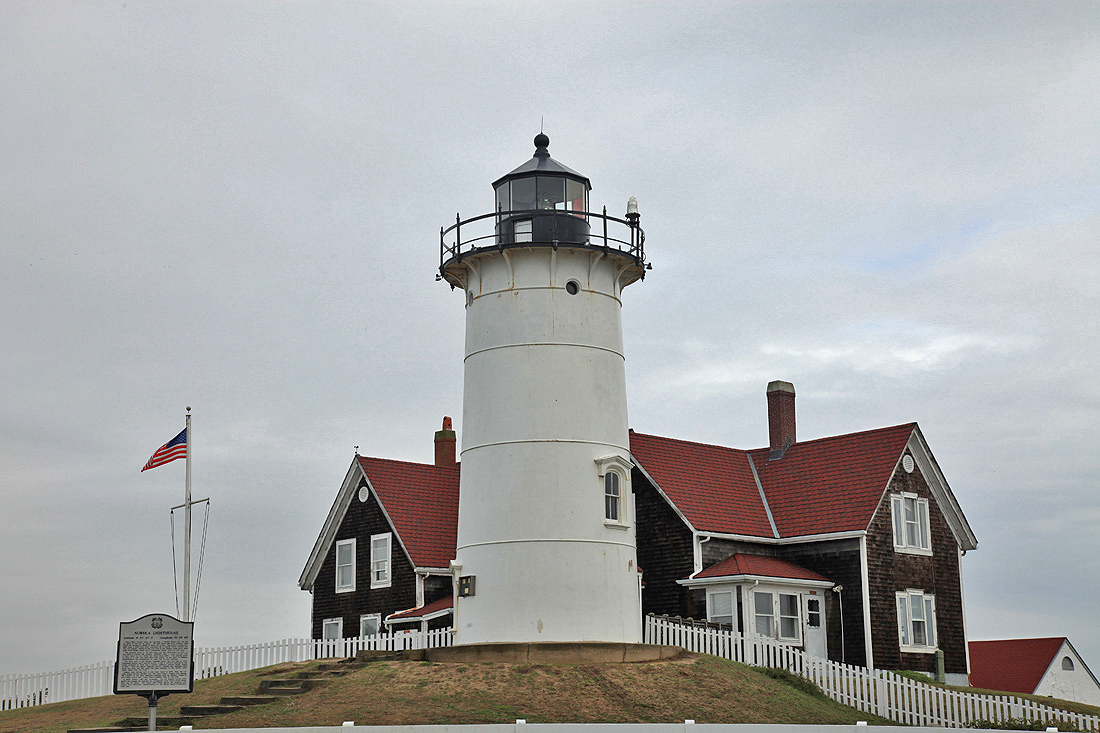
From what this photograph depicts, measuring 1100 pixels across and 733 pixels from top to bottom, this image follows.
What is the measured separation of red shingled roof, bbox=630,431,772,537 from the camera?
109ft

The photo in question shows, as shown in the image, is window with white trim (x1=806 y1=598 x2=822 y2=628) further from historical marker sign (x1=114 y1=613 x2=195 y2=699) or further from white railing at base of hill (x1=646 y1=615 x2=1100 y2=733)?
historical marker sign (x1=114 y1=613 x2=195 y2=699)

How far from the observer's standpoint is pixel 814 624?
32.2m

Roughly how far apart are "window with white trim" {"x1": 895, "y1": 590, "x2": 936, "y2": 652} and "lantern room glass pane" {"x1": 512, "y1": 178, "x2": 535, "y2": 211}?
1387 cm

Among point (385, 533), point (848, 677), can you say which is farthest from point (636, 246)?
point (385, 533)

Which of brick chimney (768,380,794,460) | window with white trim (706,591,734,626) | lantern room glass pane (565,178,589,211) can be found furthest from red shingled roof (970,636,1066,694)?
lantern room glass pane (565,178,589,211)

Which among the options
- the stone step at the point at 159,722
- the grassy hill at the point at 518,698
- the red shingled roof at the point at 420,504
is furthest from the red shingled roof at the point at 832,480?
the stone step at the point at 159,722

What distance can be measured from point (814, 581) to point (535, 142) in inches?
498

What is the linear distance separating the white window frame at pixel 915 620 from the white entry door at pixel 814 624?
1.89 metres

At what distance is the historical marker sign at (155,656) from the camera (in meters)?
20.5

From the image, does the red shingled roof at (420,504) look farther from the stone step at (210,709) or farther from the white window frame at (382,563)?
the stone step at (210,709)

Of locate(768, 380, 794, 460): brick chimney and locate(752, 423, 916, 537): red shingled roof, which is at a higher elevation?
locate(768, 380, 794, 460): brick chimney

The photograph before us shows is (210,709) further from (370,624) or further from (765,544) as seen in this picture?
(765,544)

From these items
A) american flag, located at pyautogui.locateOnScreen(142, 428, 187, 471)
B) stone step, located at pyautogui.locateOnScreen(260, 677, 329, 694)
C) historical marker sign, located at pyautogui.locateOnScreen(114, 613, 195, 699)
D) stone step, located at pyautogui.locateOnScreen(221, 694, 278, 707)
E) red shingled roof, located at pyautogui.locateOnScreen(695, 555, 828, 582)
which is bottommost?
stone step, located at pyautogui.locateOnScreen(221, 694, 278, 707)

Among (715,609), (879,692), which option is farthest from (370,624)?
(879,692)
